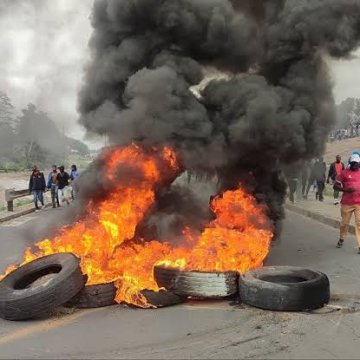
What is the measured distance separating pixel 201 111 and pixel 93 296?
147 inches

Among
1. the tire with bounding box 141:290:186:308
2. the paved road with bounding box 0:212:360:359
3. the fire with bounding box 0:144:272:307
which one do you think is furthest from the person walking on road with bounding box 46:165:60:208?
the tire with bounding box 141:290:186:308

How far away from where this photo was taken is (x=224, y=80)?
29.9 ft

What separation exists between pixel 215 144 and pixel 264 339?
418 cm

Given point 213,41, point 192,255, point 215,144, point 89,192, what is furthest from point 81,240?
point 213,41

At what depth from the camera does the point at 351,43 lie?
354 inches

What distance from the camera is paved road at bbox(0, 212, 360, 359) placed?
180 inches

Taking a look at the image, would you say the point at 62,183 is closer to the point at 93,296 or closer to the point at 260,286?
the point at 93,296

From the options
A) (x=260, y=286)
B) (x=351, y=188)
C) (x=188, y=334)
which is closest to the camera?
(x=188, y=334)

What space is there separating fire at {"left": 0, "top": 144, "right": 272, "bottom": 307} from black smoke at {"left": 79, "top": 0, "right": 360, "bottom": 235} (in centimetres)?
41

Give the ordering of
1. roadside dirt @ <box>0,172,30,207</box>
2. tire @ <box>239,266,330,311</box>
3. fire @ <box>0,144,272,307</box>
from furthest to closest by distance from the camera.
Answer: roadside dirt @ <box>0,172,30,207</box>, fire @ <box>0,144,272,307</box>, tire @ <box>239,266,330,311</box>

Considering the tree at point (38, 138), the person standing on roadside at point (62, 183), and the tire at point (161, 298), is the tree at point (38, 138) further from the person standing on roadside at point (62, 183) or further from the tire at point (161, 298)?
the tire at point (161, 298)

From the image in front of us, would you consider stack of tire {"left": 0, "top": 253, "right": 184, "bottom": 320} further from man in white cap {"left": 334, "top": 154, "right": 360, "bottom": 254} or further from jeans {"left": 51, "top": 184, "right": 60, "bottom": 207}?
jeans {"left": 51, "top": 184, "right": 60, "bottom": 207}

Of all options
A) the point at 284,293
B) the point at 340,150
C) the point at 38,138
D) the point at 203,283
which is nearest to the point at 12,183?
the point at 340,150

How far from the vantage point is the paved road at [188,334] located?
4.57 metres
